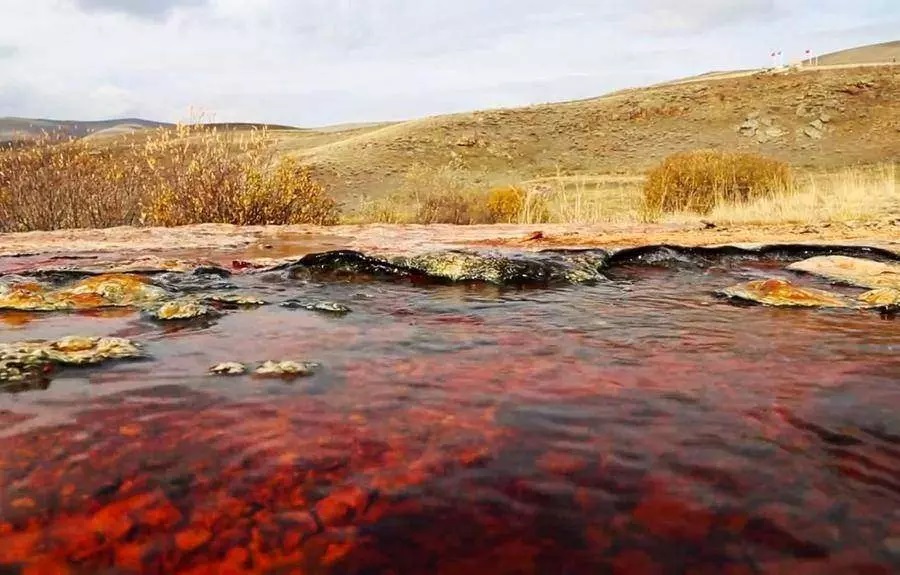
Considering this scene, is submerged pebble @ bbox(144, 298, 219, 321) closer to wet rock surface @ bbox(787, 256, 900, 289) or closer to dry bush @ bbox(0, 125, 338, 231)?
wet rock surface @ bbox(787, 256, 900, 289)

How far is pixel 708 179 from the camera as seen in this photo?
14477mm

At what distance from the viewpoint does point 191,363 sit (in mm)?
2201

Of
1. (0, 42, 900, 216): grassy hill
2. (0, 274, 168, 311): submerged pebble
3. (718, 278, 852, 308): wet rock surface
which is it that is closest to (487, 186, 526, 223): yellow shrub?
(718, 278, 852, 308): wet rock surface

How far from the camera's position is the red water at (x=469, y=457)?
43.8 inches

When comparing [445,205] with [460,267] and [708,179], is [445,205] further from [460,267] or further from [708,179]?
[460,267]

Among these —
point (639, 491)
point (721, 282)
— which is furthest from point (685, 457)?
point (721, 282)

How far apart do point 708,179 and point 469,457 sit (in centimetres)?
1417

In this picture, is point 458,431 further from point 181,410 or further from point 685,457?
point 181,410

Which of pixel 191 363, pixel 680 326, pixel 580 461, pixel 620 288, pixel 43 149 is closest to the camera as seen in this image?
pixel 580 461

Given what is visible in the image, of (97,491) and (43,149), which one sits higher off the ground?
(43,149)

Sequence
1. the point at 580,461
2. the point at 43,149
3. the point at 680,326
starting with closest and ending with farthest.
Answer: the point at 580,461
the point at 680,326
the point at 43,149

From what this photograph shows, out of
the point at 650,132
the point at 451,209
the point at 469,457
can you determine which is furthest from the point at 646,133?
the point at 469,457

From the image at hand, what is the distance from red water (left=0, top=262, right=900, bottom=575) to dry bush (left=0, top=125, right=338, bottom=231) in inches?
234

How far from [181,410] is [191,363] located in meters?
0.47
